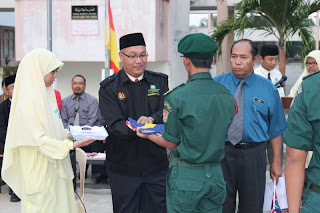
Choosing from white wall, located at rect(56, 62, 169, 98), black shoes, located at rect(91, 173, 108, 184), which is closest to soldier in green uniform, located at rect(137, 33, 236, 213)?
black shoes, located at rect(91, 173, 108, 184)

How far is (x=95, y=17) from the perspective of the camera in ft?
35.2

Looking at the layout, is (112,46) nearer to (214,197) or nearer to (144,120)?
(144,120)

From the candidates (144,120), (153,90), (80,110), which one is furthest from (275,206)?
(80,110)

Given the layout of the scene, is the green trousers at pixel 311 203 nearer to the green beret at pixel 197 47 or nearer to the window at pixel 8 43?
the green beret at pixel 197 47

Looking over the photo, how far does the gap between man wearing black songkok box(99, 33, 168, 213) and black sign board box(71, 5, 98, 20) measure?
7076 millimetres

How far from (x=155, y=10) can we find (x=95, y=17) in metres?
1.36

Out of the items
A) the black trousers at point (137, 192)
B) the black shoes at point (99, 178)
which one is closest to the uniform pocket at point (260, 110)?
the black trousers at point (137, 192)

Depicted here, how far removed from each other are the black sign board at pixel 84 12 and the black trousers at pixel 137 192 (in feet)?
24.1

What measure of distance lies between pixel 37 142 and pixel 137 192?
0.91m

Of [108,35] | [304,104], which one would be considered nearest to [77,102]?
[108,35]

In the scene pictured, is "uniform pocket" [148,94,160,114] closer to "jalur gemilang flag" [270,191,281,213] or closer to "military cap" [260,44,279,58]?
"jalur gemilang flag" [270,191,281,213]

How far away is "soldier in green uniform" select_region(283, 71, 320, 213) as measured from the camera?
7.36 feet

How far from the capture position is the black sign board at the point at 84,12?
422 inches

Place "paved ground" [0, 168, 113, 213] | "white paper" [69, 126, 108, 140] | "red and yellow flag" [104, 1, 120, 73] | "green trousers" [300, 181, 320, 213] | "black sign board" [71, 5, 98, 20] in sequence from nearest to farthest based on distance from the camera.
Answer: "green trousers" [300, 181, 320, 213] < "white paper" [69, 126, 108, 140] < "paved ground" [0, 168, 113, 213] < "red and yellow flag" [104, 1, 120, 73] < "black sign board" [71, 5, 98, 20]
